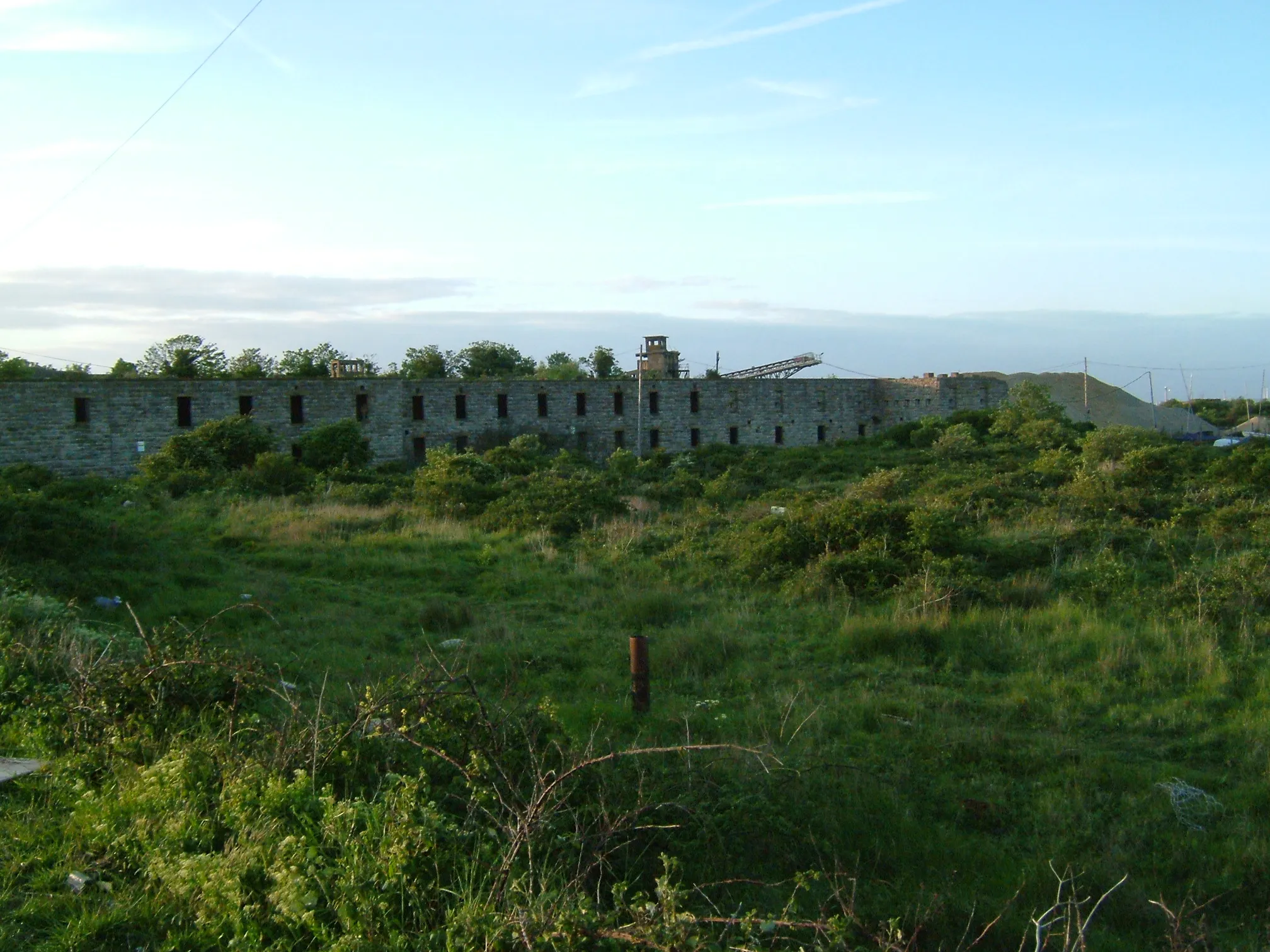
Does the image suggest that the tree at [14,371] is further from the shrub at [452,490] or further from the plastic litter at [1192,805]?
the plastic litter at [1192,805]

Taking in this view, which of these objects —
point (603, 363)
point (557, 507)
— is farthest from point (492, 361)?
point (557, 507)

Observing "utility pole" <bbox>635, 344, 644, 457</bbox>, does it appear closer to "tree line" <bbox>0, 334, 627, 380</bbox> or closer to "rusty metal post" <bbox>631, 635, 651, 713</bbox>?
"tree line" <bbox>0, 334, 627, 380</bbox>

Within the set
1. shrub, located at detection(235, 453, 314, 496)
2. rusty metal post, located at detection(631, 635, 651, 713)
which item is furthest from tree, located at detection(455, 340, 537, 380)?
rusty metal post, located at detection(631, 635, 651, 713)

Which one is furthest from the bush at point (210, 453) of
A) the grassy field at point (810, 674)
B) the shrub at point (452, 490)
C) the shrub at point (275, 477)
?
the grassy field at point (810, 674)

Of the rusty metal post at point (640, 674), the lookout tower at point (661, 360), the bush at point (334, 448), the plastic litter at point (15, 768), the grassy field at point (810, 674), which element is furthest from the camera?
the lookout tower at point (661, 360)

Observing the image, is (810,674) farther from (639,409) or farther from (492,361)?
Answer: (492,361)

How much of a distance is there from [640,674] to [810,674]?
184cm

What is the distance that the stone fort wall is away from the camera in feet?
97.5

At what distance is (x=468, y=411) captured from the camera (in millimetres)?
36531

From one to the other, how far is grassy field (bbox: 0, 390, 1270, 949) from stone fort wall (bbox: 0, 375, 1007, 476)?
13.4 metres

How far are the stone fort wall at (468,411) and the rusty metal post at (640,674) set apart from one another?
27650 mm

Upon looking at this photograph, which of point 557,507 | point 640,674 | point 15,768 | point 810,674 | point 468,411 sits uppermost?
point 468,411

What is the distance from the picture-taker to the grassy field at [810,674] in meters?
4.28

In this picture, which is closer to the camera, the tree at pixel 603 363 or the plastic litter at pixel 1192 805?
the plastic litter at pixel 1192 805
